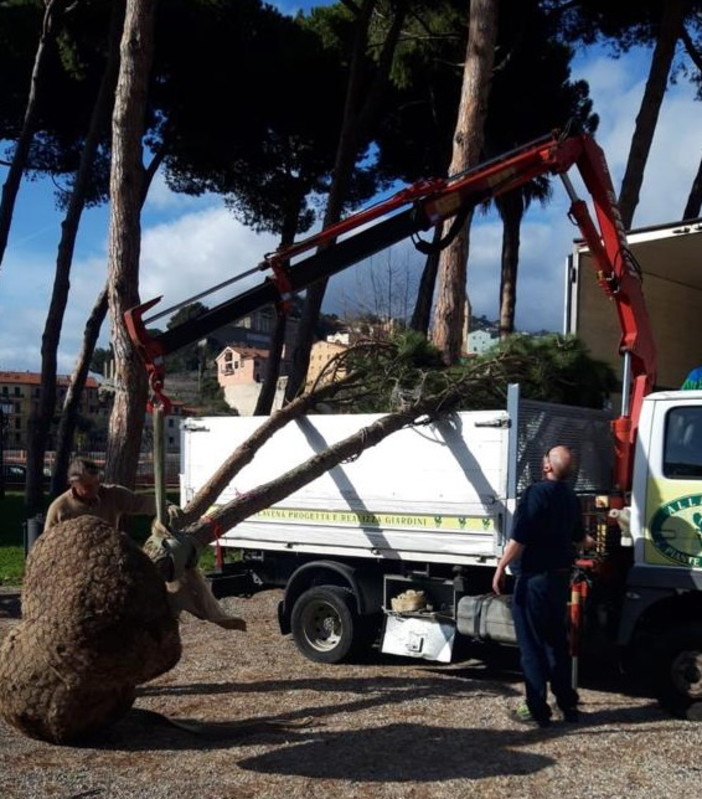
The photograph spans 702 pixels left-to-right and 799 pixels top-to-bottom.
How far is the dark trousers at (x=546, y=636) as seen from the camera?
648 cm

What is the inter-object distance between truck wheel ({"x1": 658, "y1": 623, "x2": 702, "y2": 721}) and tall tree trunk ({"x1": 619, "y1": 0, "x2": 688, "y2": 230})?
11026mm

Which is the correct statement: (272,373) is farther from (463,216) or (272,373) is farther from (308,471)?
(308,471)

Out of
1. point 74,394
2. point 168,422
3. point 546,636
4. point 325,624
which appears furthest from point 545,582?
point 74,394

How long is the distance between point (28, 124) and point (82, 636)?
1869 cm

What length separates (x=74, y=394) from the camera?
23.6 meters

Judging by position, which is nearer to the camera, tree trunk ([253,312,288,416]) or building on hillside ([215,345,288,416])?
tree trunk ([253,312,288,416])

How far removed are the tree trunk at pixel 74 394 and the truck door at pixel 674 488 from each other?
1823 cm

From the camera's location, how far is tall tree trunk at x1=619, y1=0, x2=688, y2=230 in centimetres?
1650

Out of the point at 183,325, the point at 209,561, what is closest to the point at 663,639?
the point at 183,325

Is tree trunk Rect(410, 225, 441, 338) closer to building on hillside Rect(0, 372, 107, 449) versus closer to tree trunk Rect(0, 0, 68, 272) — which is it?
tree trunk Rect(0, 0, 68, 272)

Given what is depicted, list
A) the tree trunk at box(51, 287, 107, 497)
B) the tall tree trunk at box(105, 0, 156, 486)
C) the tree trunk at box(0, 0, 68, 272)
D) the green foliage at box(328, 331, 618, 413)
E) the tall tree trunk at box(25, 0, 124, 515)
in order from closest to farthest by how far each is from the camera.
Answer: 1. the green foliage at box(328, 331, 618, 413)
2. the tall tree trunk at box(105, 0, 156, 486)
3. the tree trunk at box(0, 0, 68, 272)
4. the tall tree trunk at box(25, 0, 124, 515)
5. the tree trunk at box(51, 287, 107, 497)

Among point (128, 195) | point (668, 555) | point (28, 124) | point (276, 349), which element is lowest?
point (668, 555)

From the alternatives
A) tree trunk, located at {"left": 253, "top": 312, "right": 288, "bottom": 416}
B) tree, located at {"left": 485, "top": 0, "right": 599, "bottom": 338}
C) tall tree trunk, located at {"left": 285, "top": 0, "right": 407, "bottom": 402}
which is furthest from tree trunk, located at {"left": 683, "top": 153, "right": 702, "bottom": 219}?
tree trunk, located at {"left": 253, "top": 312, "right": 288, "bottom": 416}

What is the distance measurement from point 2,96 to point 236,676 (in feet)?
64.5
